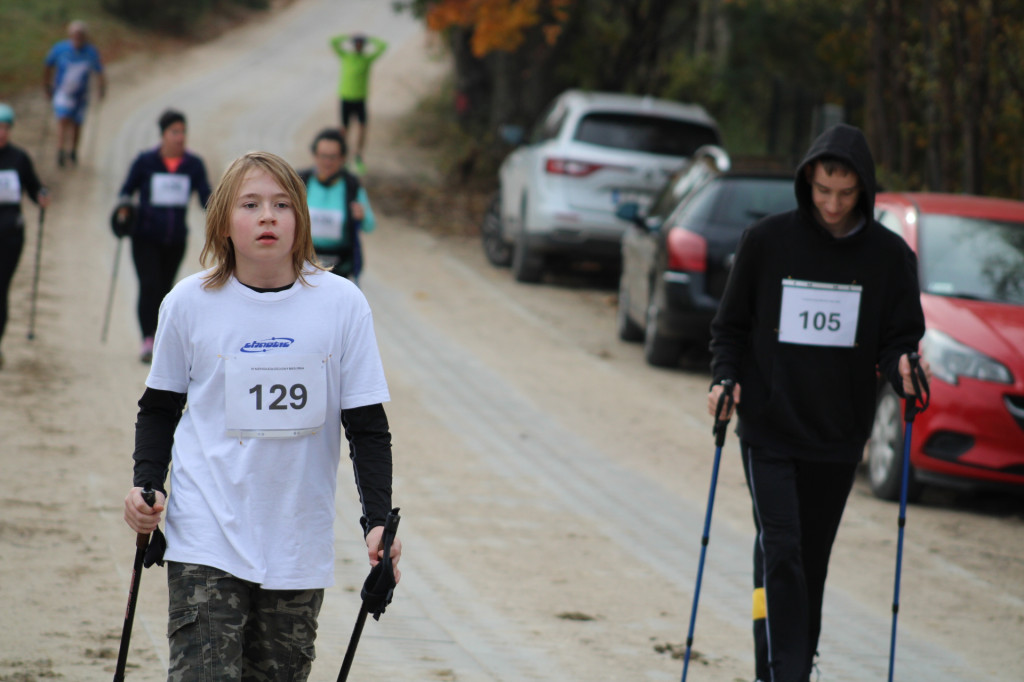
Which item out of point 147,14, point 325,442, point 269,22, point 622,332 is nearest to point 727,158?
point 622,332

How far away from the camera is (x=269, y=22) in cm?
4778

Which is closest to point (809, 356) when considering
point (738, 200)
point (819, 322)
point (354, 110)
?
point (819, 322)

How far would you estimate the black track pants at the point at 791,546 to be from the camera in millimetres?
4789

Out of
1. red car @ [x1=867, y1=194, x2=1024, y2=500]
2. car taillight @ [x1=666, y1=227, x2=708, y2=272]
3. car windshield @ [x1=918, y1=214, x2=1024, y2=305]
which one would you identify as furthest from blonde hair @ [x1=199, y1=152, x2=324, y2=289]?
car taillight @ [x1=666, y1=227, x2=708, y2=272]

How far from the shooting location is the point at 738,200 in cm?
1206

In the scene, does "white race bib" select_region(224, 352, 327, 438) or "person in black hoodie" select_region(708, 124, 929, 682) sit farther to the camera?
"person in black hoodie" select_region(708, 124, 929, 682)

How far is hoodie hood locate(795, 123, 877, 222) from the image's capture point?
492 centimetres

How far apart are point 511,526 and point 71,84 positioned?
15.5 meters

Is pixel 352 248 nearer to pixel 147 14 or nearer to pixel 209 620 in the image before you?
pixel 209 620

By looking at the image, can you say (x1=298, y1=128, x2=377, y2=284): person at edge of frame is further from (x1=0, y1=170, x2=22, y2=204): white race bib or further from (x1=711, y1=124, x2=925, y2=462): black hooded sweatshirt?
(x1=711, y1=124, x2=925, y2=462): black hooded sweatshirt

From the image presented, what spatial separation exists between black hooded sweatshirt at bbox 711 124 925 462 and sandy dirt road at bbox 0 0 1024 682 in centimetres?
131

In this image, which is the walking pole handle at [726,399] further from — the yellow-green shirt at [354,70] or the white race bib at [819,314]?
the yellow-green shirt at [354,70]

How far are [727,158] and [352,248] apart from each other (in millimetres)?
4226

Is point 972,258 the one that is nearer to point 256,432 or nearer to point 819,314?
point 819,314
